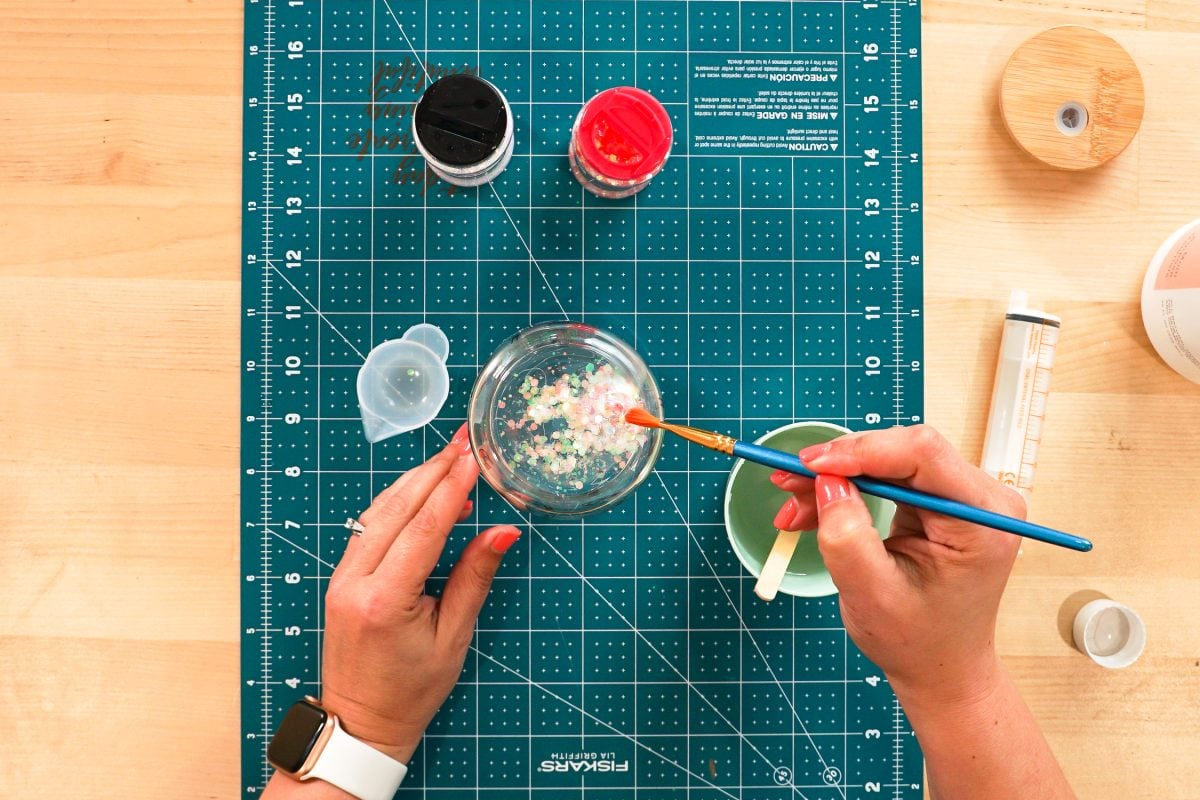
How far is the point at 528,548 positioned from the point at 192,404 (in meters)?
0.49

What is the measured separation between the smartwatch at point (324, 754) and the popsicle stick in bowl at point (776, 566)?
499mm

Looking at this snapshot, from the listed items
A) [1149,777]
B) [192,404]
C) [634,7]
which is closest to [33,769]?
[192,404]

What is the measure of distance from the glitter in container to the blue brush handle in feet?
0.50

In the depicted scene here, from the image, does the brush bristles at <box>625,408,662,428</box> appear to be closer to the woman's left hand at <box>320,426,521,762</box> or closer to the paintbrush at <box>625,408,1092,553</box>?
the paintbrush at <box>625,408,1092,553</box>

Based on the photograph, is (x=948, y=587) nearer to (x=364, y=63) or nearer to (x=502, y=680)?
(x=502, y=680)

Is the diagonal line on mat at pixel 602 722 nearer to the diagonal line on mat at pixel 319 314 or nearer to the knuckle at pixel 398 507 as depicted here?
the knuckle at pixel 398 507

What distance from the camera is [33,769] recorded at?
40.9 inches

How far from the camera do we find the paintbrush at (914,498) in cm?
76

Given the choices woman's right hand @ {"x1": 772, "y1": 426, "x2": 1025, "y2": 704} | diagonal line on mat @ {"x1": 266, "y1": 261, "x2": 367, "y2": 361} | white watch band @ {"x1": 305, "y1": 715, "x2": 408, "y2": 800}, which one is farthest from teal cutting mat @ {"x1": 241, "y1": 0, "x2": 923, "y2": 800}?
woman's right hand @ {"x1": 772, "y1": 426, "x2": 1025, "y2": 704}

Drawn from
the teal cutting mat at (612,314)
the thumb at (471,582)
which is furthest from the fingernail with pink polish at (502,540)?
the teal cutting mat at (612,314)

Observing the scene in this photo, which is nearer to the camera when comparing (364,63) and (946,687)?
(946,687)

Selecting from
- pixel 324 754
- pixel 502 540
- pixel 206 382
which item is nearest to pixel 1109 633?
pixel 502 540

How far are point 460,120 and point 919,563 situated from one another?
0.72m

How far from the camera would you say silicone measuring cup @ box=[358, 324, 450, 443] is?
1054 mm
